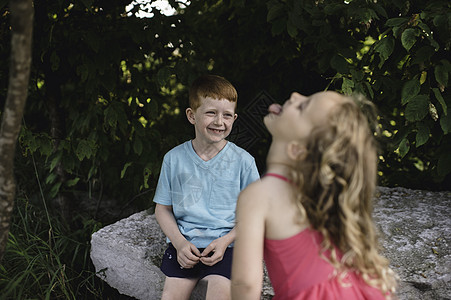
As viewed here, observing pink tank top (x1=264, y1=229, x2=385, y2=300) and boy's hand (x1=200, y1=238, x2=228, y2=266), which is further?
boy's hand (x1=200, y1=238, x2=228, y2=266)

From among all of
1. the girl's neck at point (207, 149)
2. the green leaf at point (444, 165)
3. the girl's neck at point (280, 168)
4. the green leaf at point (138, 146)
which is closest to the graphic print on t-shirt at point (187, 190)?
the girl's neck at point (207, 149)

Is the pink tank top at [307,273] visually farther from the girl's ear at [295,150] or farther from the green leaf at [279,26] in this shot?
the green leaf at [279,26]

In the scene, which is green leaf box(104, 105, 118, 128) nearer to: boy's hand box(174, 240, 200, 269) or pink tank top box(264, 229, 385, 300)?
boy's hand box(174, 240, 200, 269)

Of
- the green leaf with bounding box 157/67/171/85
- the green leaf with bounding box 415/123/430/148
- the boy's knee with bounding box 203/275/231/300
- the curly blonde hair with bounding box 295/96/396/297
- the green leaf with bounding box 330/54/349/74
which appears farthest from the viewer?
the green leaf with bounding box 157/67/171/85

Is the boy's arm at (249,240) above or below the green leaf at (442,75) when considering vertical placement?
below

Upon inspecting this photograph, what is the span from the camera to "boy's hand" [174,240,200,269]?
1.87 m

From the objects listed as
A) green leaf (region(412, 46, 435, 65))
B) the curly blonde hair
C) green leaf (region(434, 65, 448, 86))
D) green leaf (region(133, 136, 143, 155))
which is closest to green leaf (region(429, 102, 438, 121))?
green leaf (region(434, 65, 448, 86))

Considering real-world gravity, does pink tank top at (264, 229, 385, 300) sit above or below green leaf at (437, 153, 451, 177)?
below

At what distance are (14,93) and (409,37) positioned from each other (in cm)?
167

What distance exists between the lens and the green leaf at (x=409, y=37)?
79.8 inches

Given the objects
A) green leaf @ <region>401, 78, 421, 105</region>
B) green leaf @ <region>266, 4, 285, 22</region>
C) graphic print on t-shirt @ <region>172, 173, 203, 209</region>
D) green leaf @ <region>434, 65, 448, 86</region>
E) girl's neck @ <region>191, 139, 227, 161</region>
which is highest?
green leaf @ <region>266, 4, 285, 22</region>

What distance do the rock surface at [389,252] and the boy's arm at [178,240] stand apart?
229mm

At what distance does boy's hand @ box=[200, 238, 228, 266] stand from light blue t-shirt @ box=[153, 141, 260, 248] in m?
0.06

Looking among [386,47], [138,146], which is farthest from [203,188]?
[386,47]
